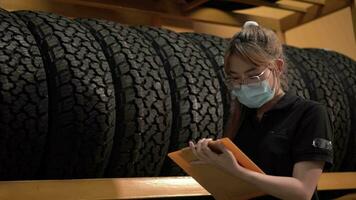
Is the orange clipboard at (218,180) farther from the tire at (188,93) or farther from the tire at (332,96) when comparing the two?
the tire at (332,96)

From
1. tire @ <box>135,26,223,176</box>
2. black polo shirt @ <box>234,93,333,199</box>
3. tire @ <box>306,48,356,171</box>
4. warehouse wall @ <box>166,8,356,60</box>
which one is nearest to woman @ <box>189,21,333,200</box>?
black polo shirt @ <box>234,93,333,199</box>

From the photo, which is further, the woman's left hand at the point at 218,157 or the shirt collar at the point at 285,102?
the shirt collar at the point at 285,102

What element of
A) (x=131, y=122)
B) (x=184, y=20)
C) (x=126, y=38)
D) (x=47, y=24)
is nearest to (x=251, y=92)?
(x=131, y=122)

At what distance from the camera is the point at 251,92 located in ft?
4.09

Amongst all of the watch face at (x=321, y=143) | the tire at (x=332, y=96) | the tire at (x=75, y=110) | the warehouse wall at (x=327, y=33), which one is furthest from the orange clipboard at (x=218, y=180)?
the warehouse wall at (x=327, y=33)

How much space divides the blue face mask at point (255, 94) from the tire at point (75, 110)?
0.35 metres

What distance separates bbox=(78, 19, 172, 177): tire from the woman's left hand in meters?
0.34

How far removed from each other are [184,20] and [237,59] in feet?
4.16

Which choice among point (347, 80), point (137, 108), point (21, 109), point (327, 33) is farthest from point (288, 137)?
point (327, 33)

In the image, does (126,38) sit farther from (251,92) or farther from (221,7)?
(221,7)

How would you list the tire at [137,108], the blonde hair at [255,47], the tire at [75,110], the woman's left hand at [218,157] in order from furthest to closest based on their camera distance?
the tire at [137,108] < the tire at [75,110] < the blonde hair at [255,47] < the woman's left hand at [218,157]

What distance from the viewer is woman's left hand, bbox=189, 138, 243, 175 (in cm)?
109

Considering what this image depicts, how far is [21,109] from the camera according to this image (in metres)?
1.29

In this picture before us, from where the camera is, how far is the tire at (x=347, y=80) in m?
1.95
